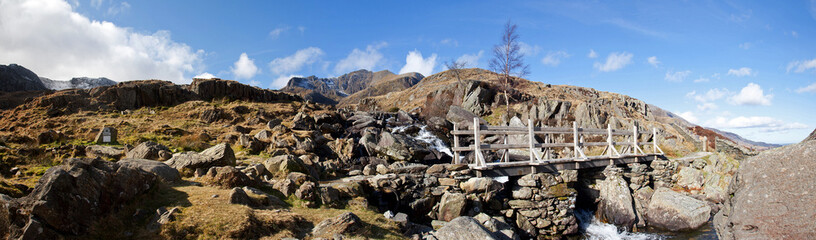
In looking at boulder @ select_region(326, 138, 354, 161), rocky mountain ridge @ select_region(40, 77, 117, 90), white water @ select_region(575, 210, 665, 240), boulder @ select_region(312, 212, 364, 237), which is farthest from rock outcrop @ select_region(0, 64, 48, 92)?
white water @ select_region(575, 210, 665, 240)

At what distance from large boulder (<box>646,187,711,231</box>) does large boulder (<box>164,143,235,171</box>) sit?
1614 cm

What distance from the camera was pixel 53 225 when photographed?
15.3 ft

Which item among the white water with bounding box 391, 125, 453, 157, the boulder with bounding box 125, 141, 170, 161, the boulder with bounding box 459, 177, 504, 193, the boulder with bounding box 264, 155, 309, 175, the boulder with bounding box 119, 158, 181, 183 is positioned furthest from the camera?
the white water with bounding box 391, 125, 453, 157

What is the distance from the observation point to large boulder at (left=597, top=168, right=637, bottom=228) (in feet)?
44.9

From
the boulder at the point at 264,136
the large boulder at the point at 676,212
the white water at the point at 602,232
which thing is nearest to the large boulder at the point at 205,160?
the boulder at the point at 264,136

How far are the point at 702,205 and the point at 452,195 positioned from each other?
35.2 feet

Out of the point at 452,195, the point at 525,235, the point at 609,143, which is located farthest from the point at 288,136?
the point at 609,143

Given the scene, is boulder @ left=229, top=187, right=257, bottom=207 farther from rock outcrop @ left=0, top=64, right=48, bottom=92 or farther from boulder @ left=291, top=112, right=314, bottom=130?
rock outcrop @ left=0, top=64, right=48, bottom=92

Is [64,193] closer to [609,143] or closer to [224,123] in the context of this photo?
[609,143]

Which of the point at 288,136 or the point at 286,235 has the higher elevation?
the point at 288,136

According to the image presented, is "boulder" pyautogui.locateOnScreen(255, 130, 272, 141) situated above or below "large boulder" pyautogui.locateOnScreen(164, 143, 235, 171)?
above

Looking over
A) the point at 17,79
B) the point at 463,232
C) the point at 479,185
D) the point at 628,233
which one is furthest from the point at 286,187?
the point at 17,79

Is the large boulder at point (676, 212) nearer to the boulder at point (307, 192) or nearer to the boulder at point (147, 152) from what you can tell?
the boulder at point (307, 192)

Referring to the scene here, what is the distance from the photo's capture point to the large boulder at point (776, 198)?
334 cm
